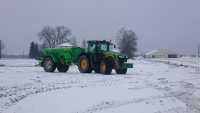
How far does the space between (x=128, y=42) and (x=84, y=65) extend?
393 feet

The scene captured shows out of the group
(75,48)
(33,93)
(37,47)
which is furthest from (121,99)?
(37,47)

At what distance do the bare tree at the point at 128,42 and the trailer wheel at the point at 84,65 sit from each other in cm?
10950

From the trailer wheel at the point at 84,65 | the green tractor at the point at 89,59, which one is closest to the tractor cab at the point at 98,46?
the green tractor at the point at 89,59

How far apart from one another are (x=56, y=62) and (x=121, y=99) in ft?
67.4

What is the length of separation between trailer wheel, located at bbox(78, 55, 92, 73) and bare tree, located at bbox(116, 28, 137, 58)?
359 feet

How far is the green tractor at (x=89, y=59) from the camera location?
102 feet

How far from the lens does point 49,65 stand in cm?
3438

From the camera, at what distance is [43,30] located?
15338 cm

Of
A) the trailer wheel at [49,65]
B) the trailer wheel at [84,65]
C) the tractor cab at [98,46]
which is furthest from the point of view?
the trailer wheel at [49,65]

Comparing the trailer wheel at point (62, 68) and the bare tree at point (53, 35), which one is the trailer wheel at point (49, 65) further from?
the bare tree at point (53, 35)

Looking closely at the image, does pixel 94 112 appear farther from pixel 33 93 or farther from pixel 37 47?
pixel 37 47

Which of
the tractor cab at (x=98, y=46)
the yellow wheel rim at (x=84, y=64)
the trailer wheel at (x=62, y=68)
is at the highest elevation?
the tractor cab at (x=98, y=46)

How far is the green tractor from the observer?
102 feet

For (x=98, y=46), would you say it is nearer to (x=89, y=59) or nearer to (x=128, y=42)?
(x=89, y=59)
